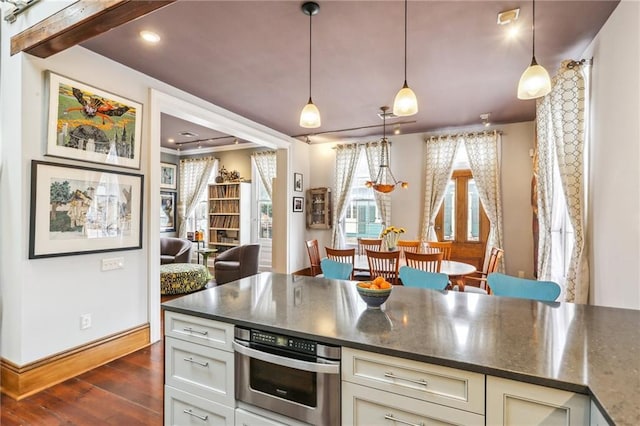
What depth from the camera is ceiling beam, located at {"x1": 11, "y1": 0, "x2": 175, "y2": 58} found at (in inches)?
69.8

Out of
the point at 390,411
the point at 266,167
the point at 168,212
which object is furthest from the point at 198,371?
the point at 168,212

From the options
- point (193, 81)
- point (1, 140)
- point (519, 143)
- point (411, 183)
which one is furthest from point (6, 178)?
point (519, 143)

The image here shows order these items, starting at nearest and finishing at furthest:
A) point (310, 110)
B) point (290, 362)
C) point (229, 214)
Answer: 1. point (290, 362)
2. point (310, 110)
3. point (229, 214)

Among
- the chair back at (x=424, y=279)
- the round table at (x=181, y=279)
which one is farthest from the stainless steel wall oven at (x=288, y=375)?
the round table at (x=181, y=279)

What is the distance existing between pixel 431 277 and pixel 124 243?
283cm

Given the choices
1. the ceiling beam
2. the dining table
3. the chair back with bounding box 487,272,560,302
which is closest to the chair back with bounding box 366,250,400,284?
the dining table

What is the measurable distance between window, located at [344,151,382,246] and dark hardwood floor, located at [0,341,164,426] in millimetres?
4358

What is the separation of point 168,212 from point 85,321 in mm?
5110

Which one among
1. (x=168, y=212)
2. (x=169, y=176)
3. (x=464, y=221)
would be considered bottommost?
(x=464, y=221)

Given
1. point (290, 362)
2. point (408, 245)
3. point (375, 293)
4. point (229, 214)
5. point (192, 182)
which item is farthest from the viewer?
point (192, 182)

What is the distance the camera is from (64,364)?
2.61 m

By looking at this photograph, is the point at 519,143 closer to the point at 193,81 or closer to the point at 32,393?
the point at 193,81

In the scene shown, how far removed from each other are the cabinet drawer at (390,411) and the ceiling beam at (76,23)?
209 centimetres

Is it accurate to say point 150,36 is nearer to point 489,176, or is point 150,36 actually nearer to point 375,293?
point 375,293
